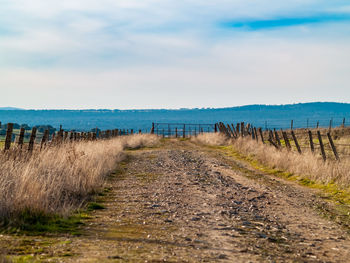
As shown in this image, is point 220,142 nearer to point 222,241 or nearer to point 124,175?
point 124,175

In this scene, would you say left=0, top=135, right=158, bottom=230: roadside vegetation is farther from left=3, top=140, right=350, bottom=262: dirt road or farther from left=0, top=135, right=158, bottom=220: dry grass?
left=3, top=140, right=350, bottom=262: dirt road

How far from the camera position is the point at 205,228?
798 cm

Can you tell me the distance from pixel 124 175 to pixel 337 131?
36.5m

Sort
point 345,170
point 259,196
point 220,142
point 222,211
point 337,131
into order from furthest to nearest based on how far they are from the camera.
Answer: point 337,131 → point 220,142 → point 345,170 → point 259,196 → point 222,211

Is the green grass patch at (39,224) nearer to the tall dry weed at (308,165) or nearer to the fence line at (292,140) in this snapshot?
the tall dry weed at (308,165)

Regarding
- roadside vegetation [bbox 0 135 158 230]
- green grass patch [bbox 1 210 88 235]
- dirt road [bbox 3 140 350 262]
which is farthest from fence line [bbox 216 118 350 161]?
green grass patch [bbox 1 210 88 235]

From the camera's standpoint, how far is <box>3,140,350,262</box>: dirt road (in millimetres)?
6344

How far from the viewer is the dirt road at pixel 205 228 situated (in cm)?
634

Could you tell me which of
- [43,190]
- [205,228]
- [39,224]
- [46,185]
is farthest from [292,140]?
[39,224]

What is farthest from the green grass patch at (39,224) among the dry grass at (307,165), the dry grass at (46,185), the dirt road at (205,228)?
the dry grass at (307,165)

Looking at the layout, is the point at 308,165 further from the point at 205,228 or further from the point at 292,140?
the point at 292,140

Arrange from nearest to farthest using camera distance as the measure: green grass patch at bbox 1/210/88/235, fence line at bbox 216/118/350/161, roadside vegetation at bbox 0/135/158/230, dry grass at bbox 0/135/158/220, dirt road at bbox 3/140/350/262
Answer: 1. dirt road at bbox 3/140/350/262
2. green grass patch at bbox 1/210/88/235
3. roadside vegetation at bbox 0/135/158/230
4. dry grass at bbox 0/135/158/220
5. fence line at bbox 216/118/350/161

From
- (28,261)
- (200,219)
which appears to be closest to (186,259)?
(28,261)

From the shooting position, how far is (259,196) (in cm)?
1222
